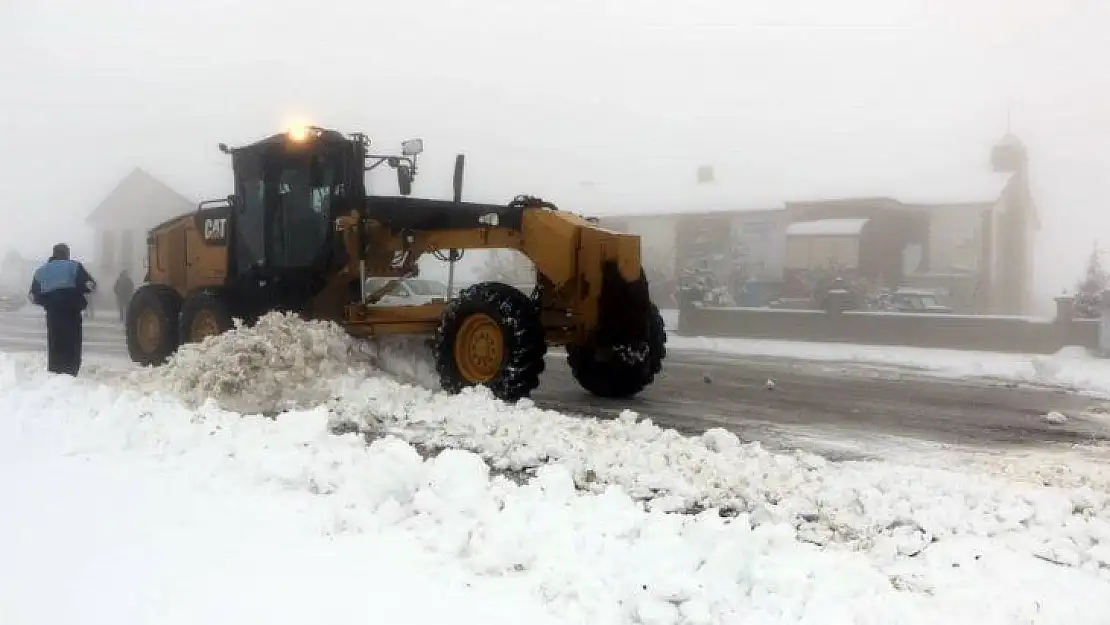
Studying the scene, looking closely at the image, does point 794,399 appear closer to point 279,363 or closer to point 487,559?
point 279,363

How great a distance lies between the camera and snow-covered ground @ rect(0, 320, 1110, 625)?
3375mm

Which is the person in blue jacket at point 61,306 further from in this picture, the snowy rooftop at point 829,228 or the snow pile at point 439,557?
the snowy rooftop at point 829,228

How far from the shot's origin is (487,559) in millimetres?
3744

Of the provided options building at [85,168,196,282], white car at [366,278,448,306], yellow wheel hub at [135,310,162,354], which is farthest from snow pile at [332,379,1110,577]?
building at [85,168,196,282]

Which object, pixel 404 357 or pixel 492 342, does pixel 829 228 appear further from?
pixel 492 342

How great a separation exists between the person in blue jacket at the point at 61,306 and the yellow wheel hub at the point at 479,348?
179 inches

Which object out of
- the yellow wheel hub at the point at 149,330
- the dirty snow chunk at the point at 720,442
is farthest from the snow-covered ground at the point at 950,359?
the yellow wheel hub at the point at 149,330

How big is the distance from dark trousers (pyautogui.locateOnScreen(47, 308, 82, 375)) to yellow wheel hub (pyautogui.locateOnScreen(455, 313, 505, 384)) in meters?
4.54

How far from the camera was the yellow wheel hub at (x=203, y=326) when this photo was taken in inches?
407

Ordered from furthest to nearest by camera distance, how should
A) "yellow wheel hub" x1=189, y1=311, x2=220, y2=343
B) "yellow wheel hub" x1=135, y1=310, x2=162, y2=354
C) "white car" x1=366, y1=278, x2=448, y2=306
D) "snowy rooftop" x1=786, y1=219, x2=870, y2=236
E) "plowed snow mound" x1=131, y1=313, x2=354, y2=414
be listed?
"snowy rooftop" x1=786, y1=219, x2=870, y2=236, "yellow wheel hub" x1=135, y1=310, x2=162, y2=354, "yellow wheel hub" x1=189, y1=311, x2=220, y2=343, "white car" x1=366, y1=278, x2=448, y2=306, "plowed snow mound" x1=131, y1=313, x2=354, y2=414

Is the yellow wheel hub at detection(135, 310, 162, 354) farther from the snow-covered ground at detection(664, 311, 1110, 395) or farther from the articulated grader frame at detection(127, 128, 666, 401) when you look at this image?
the snow-covered ground at detection(664, 311, 1110, 395)

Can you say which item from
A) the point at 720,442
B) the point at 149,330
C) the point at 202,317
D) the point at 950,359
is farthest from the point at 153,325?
the point at 950,359

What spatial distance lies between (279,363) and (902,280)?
26.8 m

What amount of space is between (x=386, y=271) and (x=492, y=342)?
2094 millimetres
